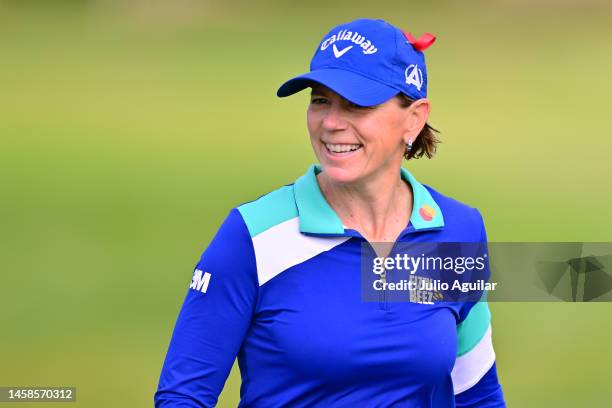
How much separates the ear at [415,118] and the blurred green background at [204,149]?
9.28 ft

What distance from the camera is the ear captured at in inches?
64.9

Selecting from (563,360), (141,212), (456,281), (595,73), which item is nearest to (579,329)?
(563,360)

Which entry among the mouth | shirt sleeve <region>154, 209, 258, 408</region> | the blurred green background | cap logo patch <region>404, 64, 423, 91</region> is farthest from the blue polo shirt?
the blurred green background

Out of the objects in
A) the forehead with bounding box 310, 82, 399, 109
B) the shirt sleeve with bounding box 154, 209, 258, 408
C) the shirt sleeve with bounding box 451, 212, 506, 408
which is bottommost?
the shirt sleeve with bounding box 451, 212, 506, 408

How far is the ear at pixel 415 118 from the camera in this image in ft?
5.41

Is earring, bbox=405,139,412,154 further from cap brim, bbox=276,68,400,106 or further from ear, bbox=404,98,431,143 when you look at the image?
cap brim, bbox=276,68,400,106

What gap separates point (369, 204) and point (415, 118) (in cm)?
16

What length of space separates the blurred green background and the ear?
9.28 ft

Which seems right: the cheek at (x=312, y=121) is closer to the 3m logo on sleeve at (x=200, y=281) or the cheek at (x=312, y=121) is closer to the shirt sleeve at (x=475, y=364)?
the 3m logo on sleeve at (x=200, y=281)

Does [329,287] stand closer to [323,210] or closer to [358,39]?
[323,210]

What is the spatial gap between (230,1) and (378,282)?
4514 millimetres

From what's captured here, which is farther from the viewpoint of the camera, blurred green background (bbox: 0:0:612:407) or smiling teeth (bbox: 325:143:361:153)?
blurred green background (bbox: 0:0:612:407)

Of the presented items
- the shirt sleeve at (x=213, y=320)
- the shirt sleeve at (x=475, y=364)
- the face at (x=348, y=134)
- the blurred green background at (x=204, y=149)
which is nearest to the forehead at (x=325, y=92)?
the face at (x=348, y=134)

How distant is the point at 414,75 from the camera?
1624 mm
